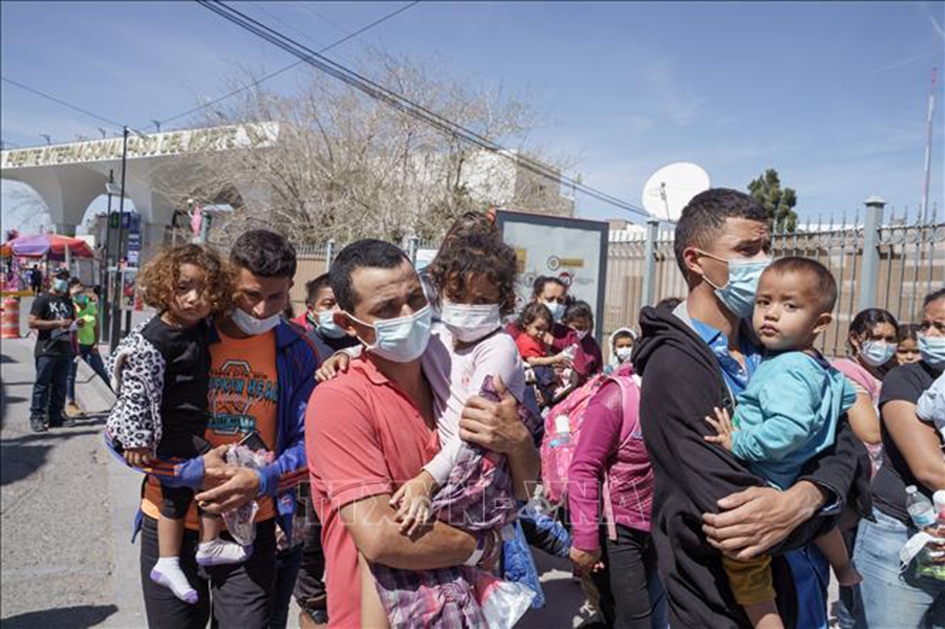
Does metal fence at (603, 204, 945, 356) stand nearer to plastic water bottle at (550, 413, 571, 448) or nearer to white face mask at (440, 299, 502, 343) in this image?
plastic water bottle at (550, 413, 571, 448)

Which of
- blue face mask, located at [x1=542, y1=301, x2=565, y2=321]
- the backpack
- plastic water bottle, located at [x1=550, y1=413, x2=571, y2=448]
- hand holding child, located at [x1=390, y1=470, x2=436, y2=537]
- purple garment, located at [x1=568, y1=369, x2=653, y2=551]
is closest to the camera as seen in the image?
hand holding child, located at [x1=390, y1=470, x2=436, y2=537]

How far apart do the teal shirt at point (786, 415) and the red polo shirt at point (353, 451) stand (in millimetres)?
890

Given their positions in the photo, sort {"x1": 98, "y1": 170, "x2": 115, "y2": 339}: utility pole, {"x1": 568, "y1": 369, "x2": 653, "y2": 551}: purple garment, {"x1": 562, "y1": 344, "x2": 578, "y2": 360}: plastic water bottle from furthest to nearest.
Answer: {"x1": 98, "y1": 170, "x2": 115, "y2": 339}: utility pole
{"x1": 562, "y1": 344, "x2": 578, "y2": 360}: plastic water bottle
{"x1": 568, "y1": 369, "x2": 653, "y2": 551}: purple garment

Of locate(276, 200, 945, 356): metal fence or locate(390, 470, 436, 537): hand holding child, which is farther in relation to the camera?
locate(276, 200, 945, 356): metal fence

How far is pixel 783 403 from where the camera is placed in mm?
1788

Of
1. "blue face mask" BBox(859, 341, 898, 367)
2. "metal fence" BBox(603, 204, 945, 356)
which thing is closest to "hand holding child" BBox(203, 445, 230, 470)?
"blue face mask" BBox(859, 341, 898, 367)

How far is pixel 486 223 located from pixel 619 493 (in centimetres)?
136

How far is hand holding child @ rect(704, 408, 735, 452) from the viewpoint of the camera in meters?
1.86

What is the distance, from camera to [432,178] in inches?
739

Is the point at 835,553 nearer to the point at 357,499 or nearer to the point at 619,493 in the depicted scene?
the point at 619,493

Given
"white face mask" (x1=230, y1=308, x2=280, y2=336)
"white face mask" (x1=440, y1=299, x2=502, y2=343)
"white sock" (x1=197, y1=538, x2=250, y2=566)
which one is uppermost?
"white face mask" (x1=440, y1=299, x2=502, y2=343)

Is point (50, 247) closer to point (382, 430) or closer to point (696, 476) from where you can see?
point (382, 430)

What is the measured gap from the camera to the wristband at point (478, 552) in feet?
6.19

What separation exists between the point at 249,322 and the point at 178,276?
0.32 meters
